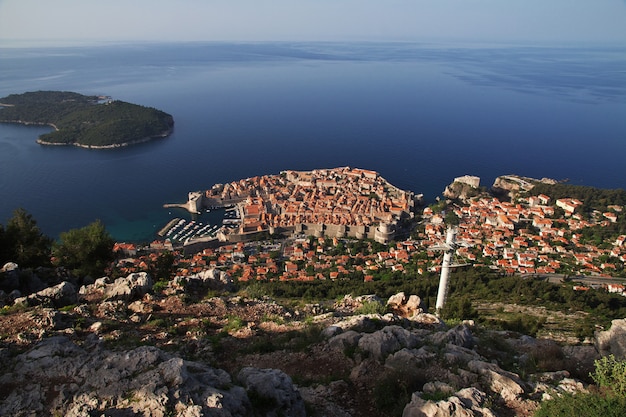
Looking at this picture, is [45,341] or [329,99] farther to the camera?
[329,99]

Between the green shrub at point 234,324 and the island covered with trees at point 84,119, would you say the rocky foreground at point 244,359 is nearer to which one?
the green shrub at point 234,324

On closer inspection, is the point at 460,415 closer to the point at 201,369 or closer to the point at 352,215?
the point at 201,369

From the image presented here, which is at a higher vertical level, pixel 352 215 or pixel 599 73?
pixel 599 73

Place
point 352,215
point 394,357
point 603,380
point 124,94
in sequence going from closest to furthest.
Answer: point 603,380
point 394,357
point 352,215
point 124,94

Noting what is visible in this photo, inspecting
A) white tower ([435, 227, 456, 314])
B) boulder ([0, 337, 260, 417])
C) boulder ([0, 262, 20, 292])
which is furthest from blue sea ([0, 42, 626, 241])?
boulder ([0, 337, 260, 417])

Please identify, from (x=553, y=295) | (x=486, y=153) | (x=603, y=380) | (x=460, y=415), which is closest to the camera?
(x=460, y=415)

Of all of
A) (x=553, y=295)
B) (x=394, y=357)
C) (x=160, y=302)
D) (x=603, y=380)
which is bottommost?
(x=553, y=295)

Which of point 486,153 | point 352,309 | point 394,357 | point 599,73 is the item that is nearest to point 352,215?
point 352,309

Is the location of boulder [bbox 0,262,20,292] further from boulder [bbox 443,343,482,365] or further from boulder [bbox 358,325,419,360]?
boulder [bbox 443,343,482,365]
